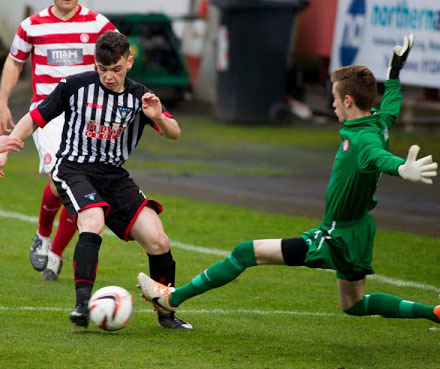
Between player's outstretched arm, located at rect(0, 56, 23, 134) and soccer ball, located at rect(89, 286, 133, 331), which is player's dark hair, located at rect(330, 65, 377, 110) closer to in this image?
soccer ball, located at rect(89, 286, 133, 331)

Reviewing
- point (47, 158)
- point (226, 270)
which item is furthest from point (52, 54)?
point (226, 270)

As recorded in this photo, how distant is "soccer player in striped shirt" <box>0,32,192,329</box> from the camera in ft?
19.8

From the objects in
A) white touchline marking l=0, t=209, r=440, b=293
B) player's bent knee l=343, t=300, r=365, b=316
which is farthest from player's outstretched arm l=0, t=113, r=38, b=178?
white touchline marking l=0, t=209, r=440, b=293

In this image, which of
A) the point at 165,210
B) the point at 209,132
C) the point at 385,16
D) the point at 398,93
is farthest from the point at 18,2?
the point at 398,93

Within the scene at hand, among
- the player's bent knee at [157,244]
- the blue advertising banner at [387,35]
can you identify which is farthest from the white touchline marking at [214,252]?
the blue advertising banner at [387,35]

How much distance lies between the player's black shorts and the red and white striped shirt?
1.65m

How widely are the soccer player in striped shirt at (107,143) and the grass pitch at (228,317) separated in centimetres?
54

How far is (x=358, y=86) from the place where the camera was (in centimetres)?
553

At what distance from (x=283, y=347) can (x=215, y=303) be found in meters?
1.30

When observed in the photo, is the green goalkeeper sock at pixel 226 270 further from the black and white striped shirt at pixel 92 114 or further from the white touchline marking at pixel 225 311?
the black and white striped shirt at pixel 92 114

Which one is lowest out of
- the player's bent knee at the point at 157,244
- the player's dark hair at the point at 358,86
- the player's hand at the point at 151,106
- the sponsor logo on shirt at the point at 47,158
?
the player's bent knee at the point at 157,244

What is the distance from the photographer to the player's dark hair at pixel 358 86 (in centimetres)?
553

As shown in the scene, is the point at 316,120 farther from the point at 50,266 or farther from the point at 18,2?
the point at 50,266

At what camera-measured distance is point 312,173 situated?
1400 centimetres
